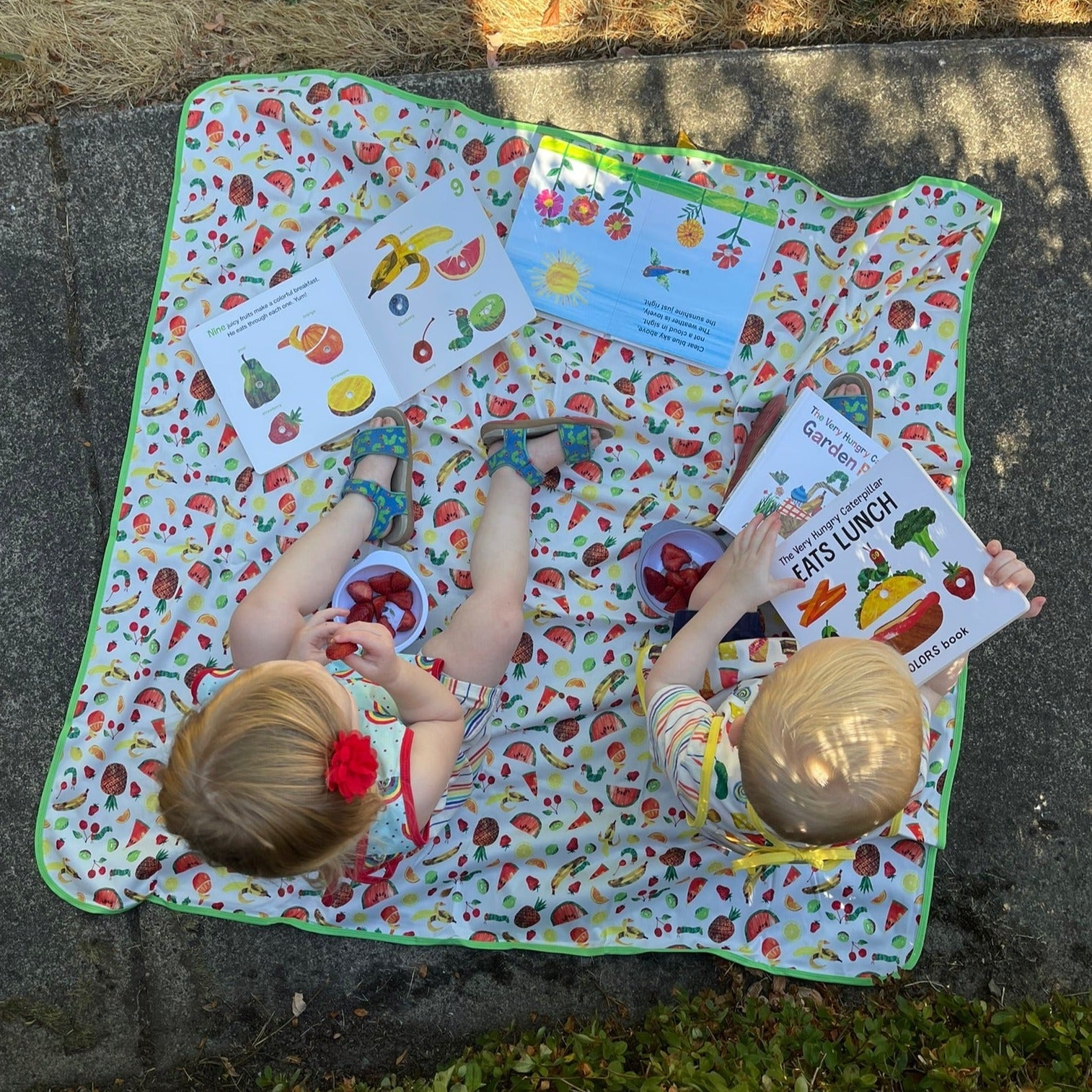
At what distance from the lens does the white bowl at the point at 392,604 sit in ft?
7.91

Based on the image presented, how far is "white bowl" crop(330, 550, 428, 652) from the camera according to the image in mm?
2412

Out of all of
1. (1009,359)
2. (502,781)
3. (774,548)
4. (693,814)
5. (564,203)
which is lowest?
(502,781)

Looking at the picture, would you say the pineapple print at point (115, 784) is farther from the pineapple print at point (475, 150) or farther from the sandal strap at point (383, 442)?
the pineapple print at point (475, 150)

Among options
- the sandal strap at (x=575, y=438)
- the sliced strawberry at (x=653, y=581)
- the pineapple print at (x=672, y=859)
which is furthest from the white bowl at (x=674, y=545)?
the pineapple print at (x=672, y=859)

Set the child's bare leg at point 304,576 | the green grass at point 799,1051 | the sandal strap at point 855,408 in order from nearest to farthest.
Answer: the green grass at point 799,1051
the child's bare leg at point 304,576
the sandal strap at point 855,408

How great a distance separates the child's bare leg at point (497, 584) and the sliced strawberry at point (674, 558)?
14.2 inches

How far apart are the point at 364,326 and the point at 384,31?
0.86 m

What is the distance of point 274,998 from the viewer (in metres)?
2.50

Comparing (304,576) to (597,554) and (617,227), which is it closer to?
(597,554)

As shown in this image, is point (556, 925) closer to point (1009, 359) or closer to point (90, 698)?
point (90, 698)

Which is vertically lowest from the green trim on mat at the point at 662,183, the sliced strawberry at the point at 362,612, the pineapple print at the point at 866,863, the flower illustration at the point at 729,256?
the pineapple print at the point at 866,863

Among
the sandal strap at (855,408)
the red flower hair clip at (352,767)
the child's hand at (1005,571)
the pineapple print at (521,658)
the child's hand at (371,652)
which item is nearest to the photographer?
the red flower hair clip at (352,767)

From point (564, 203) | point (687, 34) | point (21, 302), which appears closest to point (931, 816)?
point (564, 203)

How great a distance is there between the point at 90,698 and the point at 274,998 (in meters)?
0.95
